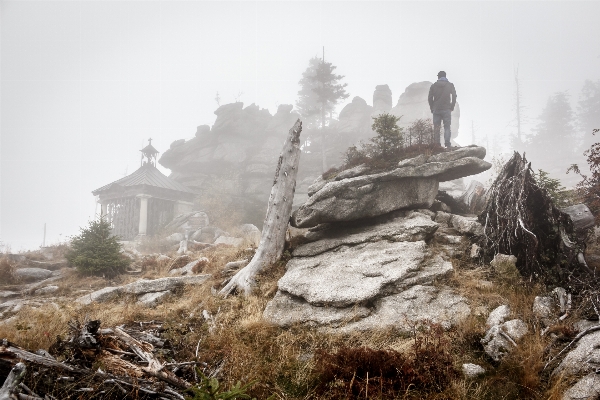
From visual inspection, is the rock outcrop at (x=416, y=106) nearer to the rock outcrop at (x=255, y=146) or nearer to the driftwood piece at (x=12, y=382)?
the rock outcrop at (x=255, y=146)

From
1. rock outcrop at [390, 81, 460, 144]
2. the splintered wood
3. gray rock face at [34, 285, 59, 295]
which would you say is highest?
rock outcrop at [390, 81, 460, 144]

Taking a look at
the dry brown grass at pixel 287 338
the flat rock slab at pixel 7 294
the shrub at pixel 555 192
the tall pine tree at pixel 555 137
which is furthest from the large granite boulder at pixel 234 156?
the tall pine tree at pixel 555 137

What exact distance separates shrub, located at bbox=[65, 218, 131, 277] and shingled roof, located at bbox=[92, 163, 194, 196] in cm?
1664

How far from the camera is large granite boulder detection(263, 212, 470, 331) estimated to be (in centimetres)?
602

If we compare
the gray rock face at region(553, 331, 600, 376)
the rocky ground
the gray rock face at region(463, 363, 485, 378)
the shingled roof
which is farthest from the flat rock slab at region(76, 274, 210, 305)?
the shingled roof

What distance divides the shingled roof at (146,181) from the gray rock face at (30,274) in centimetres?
1620

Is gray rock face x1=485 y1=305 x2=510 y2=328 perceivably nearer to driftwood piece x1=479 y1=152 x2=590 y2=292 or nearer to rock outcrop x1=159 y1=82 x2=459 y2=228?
driftwood piece x1=479 y1=152 x2=590 y2=292

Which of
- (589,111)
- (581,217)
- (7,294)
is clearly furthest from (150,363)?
(589,111)

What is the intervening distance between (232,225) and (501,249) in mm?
22183

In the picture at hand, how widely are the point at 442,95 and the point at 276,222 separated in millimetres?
8372

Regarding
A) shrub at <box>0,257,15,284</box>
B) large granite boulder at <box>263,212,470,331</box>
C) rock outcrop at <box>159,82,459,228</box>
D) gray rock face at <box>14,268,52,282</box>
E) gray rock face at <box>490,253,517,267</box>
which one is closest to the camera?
large granite boulder at <box>263,212,470,331</box>

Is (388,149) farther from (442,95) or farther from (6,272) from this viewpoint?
(6,272)

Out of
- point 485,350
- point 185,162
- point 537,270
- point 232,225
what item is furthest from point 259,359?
point 185,162

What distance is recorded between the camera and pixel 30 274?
12.9 meters
